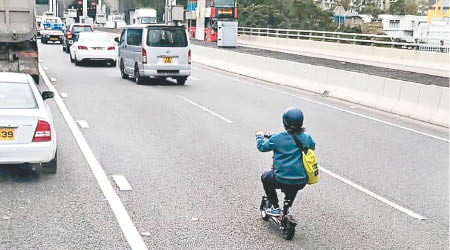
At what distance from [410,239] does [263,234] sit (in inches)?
59.4

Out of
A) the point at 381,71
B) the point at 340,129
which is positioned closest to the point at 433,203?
the point at 340,129

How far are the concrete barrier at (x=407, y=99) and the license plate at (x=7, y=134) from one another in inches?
445

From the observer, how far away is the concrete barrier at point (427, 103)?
16.1 meters

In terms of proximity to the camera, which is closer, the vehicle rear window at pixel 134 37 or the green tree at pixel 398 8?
the vehicle rear window at pixel 134 37

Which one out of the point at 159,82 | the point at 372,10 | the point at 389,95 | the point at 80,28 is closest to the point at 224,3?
the point at 80,28

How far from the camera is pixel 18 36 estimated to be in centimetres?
1809

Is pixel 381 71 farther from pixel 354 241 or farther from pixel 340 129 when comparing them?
pixel 354 241

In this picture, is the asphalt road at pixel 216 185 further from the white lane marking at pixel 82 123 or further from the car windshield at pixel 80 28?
the car windshield at pixel 80 28

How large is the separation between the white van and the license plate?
1383 cm

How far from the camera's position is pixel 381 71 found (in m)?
28.5

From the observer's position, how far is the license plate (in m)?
8.27

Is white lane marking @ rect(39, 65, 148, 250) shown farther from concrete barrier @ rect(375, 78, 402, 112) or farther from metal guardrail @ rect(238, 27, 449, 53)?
metal guardrail @ rect(238, 27, 449, 53)

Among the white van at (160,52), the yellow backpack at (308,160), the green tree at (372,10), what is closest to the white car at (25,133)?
the yellow backpack at (308,160)

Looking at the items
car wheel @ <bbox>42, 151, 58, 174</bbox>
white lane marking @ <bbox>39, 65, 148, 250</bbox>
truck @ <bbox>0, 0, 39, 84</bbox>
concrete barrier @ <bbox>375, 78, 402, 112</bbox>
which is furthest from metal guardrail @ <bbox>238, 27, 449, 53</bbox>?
car wheel @ <bbox>42, 151, 58, 174</bbox>
